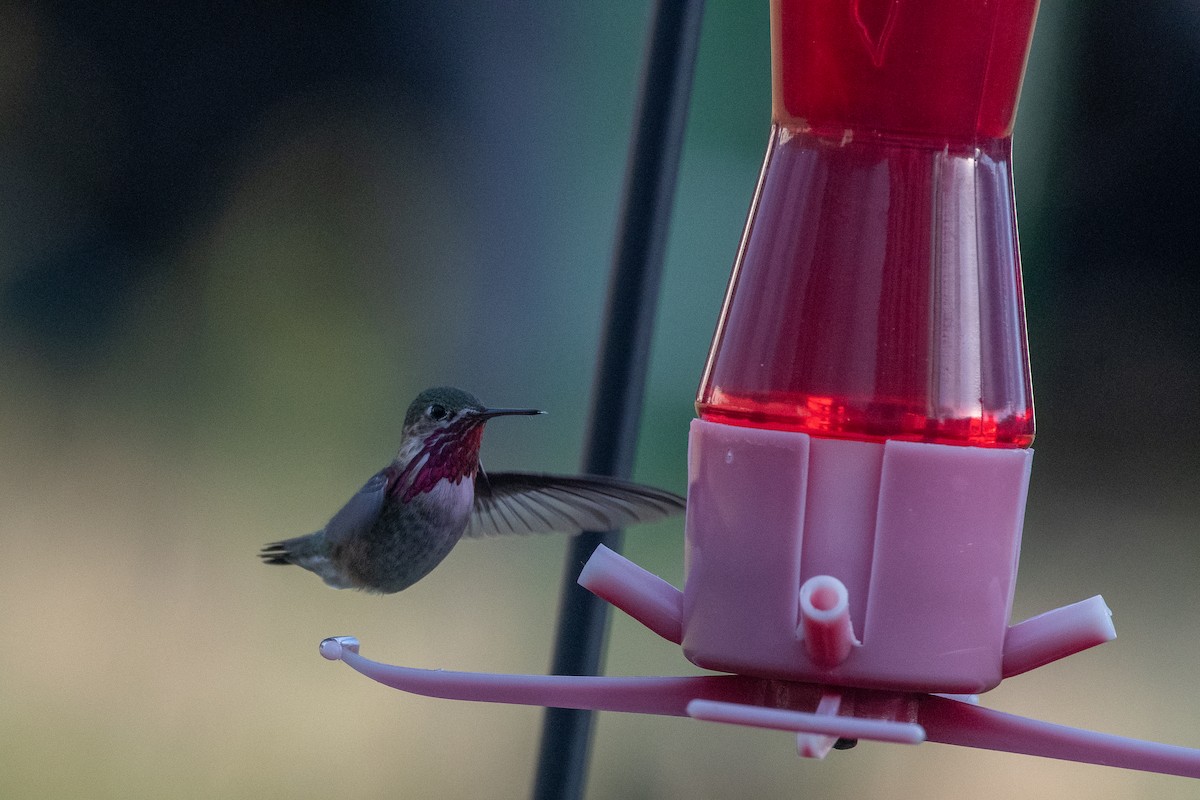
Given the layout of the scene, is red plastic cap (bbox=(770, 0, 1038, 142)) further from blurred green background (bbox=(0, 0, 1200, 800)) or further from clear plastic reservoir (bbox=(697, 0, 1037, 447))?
blurred green background (bbox=(0, 0, 1200, 800))

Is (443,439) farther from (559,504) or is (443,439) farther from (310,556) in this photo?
(310,556)

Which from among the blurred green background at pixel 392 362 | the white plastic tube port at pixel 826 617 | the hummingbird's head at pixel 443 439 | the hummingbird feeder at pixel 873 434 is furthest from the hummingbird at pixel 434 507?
the blurred green background at pixel 392 362

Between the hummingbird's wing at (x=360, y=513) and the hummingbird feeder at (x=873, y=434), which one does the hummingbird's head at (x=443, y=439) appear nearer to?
the hummingbird's wing at (x=360, y=513)

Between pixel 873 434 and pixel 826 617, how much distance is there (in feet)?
0.62

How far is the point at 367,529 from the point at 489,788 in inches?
78.3

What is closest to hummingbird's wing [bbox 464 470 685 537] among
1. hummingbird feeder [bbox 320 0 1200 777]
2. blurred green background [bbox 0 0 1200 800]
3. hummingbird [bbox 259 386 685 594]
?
hummingbird [bbox 259 386 685 594]

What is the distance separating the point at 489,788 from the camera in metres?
3.57

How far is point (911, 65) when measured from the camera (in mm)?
936

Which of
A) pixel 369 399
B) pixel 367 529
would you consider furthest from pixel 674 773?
pixel 367 529

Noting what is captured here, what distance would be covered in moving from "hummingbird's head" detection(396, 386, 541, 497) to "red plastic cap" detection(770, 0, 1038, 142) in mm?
817

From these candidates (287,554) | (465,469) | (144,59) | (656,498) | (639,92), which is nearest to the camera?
(656,498)

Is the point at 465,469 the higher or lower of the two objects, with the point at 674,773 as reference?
higher

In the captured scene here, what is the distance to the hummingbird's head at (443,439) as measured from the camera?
1.71 m

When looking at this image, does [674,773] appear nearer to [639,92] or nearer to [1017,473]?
[639,92]
